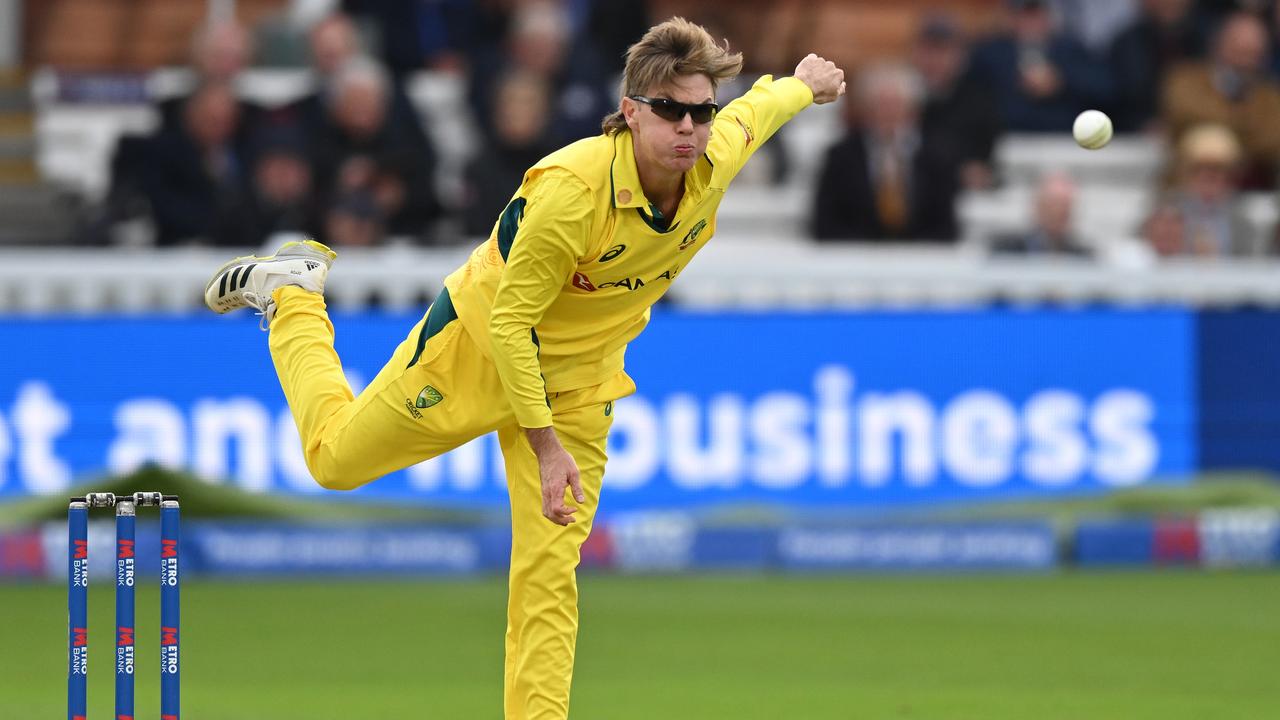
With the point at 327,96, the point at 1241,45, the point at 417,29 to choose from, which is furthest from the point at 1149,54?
the point at 327,96

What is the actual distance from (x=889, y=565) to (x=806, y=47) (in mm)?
5459

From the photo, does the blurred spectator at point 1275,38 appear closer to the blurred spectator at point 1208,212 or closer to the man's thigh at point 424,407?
the blurred spectator at point 1208,212

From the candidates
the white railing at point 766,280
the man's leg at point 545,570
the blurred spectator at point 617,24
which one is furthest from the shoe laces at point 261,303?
the blurred spectator at point 617,24

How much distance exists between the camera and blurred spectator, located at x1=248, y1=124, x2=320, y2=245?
39.7 feet

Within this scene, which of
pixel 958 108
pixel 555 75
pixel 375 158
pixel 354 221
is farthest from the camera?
pixel 958 108

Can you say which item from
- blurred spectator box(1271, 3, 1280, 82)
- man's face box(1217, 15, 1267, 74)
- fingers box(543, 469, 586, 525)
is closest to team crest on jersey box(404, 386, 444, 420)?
fingers box(543, 469, 586, 525)

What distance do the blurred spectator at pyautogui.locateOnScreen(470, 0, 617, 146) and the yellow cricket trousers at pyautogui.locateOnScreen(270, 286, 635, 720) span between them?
245 inches

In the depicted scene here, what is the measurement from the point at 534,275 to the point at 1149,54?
963 centimetres

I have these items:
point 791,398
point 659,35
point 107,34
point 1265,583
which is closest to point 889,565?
point 791,398

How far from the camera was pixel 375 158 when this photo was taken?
1245 cm

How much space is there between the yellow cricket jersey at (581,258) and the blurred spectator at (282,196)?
19.5ft

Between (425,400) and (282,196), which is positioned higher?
(282,196)

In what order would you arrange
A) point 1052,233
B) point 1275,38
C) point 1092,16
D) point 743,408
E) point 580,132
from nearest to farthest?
point 743,408 < point 1052,233 < point 580,132 < point 1275,38 < point 1092,16

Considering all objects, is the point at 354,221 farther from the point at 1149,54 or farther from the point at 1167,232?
the point at 1149,54
